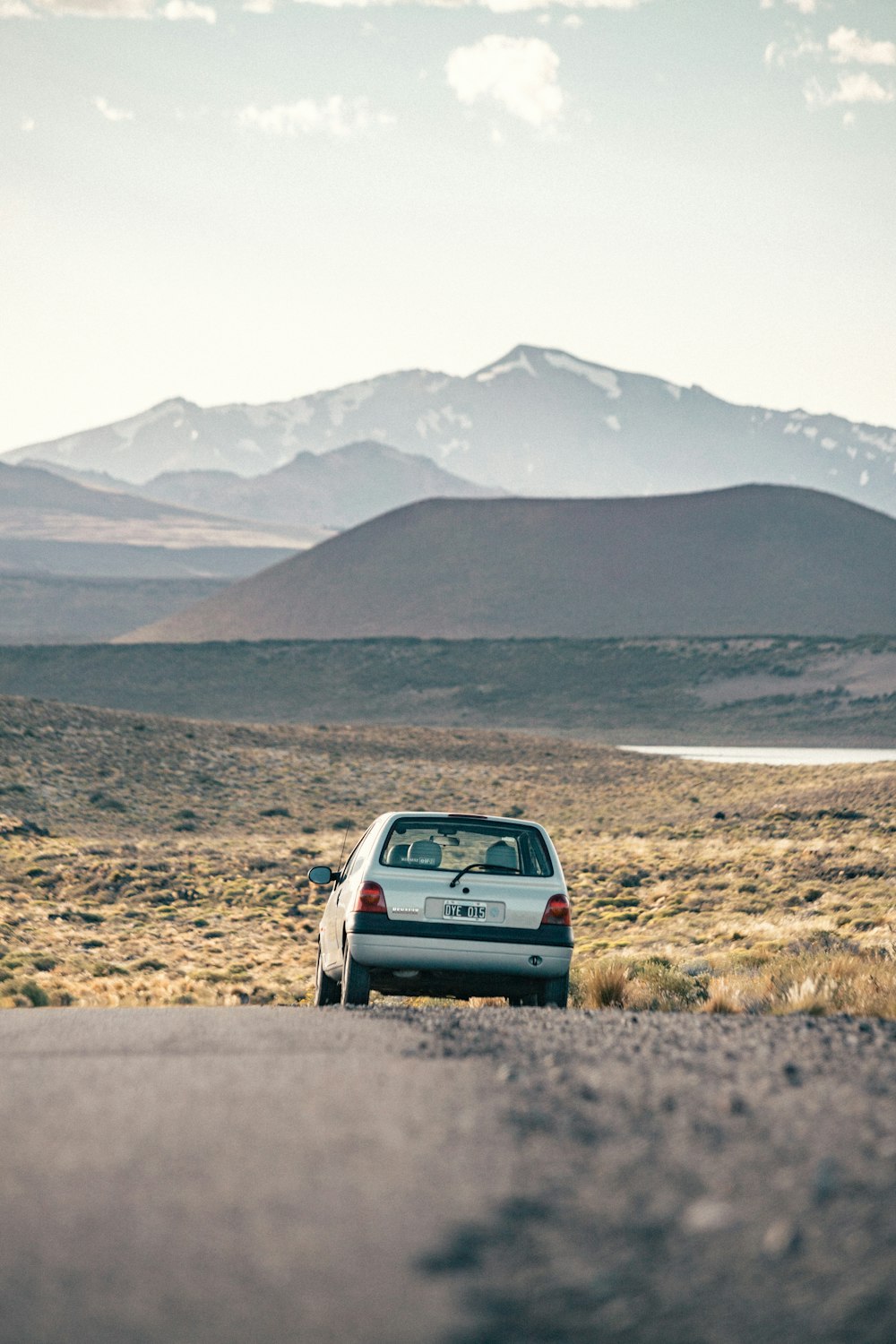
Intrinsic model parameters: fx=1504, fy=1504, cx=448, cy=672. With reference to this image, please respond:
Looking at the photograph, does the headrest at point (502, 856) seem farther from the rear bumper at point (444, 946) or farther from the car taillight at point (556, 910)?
the rear bumper at point (444, 946)

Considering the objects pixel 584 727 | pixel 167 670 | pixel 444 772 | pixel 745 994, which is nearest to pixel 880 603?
pixel 584 727

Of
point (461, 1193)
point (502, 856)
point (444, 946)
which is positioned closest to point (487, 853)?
point (502, 856)

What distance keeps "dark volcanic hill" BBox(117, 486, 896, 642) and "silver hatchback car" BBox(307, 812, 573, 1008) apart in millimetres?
101128

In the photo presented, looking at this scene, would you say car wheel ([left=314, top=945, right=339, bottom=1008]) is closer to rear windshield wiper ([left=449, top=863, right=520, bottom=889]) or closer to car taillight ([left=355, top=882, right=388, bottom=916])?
car taillight ([left=355, top=882, right=388, bottom=916])

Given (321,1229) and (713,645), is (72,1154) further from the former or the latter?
(713,645)

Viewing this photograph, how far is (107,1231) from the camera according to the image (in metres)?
4.81

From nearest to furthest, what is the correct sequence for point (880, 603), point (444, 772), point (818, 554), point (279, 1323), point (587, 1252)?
point (279, 1323) < point (587, 1252) < point (444, 772) < point (880, 603) < point (818, 554)

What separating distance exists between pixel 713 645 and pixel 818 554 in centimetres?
3402

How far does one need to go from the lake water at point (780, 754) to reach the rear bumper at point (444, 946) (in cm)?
4490

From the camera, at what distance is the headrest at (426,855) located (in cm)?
1062

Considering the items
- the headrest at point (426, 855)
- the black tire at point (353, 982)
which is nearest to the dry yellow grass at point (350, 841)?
the headrest at point (426, 855)

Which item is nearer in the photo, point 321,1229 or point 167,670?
point 321,1229

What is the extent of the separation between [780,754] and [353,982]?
5584 cm

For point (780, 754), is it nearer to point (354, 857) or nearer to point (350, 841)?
point (350, 841)
